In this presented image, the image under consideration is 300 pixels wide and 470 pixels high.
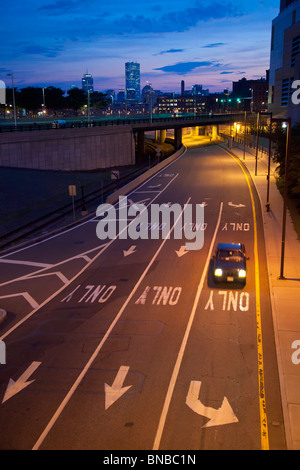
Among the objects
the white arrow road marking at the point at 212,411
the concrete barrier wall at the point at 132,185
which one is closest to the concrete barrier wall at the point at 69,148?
the concrete barrier wall at the point at 132,185

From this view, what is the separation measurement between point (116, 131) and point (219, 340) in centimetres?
5882

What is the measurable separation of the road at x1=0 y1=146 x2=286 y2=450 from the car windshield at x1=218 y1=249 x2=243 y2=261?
1.49 meters

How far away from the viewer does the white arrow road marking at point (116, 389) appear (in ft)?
39.0

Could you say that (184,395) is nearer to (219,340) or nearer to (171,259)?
(219,340)

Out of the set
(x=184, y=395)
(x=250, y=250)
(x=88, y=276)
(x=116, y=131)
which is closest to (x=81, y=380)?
(x=184, y=395)

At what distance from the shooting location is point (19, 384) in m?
12.8

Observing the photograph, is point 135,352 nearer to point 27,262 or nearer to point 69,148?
point 27,262

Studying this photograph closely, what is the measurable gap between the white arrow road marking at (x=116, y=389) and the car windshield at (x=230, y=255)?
951cm

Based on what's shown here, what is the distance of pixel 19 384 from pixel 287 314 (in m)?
10.5

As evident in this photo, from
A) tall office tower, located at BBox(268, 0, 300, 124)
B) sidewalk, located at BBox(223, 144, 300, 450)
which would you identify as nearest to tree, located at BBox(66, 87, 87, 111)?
tall office tower, located at BBox(268, 0, 300, 124)

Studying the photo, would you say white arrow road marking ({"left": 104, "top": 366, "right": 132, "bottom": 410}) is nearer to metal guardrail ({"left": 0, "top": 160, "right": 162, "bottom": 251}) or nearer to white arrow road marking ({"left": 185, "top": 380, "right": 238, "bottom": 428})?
white arrow road marking ({"left": 185, "top": 380, "right": 238, "bottom": 428})

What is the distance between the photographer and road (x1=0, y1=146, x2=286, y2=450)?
10.7m

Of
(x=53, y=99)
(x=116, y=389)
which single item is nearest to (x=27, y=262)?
(x=116, y=389)

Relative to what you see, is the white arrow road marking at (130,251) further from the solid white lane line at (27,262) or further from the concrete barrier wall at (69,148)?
the concrete barrier wall at (69,148)
